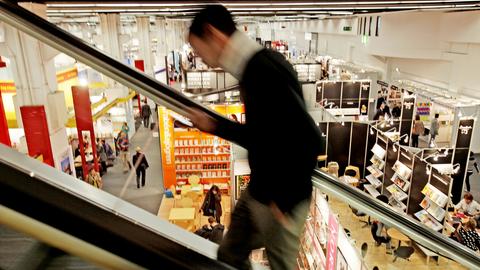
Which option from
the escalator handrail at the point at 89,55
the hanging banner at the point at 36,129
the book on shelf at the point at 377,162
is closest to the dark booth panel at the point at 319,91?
the book on shelf at the point at 377,162

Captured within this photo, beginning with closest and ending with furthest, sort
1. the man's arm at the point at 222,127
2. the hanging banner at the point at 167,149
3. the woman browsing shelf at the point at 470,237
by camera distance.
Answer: the man's arm at the point at 222,127
the woman browsing shelf at the point at 470,237
the hanging banner at the point at 167,149

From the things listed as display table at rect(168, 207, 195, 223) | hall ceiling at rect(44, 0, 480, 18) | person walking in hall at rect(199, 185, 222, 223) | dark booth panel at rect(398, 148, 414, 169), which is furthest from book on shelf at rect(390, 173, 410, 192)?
display table at rect(168, 207, 195, 223)

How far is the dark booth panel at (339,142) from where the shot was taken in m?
12.7

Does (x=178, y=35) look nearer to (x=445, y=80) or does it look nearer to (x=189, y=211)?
(x=445, y=80)

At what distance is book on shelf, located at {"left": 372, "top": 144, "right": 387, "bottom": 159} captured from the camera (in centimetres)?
1171

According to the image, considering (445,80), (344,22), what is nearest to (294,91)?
(445,80)

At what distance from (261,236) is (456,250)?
3.64 feet

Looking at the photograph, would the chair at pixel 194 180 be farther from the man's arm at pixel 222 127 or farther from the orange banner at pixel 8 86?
the man's arm at pixel 222 127

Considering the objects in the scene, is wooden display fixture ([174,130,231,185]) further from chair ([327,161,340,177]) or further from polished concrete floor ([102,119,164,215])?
chair ([327,161,340,177])

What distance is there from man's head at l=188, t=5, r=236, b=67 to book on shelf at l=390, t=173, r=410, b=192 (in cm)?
1010

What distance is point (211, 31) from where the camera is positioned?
139cm

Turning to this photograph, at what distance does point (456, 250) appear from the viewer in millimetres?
1970

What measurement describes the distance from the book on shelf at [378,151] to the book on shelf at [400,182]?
2.86ft

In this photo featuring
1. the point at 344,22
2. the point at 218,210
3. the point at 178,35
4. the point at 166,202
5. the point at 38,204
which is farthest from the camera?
the point at 178,35
